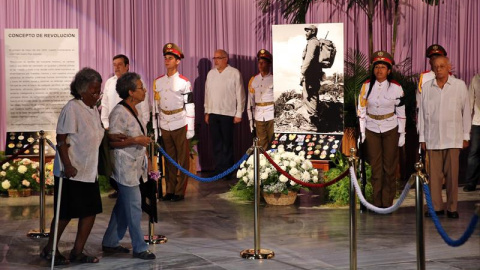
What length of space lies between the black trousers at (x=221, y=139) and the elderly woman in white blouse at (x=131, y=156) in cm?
555

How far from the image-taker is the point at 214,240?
8281 mm

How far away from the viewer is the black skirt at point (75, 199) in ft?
23.2

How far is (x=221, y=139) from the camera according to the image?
43.1 ft

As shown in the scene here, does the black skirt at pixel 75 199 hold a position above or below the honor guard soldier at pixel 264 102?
below

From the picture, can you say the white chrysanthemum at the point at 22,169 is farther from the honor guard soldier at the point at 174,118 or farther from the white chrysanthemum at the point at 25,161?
the honor guard soldier at the point at 174,118

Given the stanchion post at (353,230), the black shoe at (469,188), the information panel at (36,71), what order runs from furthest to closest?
the information panel at (36,71), the black shoe at (469,188), the stanchion post at (353,230)

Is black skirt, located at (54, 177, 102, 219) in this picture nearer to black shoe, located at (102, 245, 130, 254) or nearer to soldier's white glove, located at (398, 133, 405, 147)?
black shoe, located at (102, 245, 130, 254)


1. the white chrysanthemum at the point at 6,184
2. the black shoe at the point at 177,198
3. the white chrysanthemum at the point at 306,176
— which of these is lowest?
the black shoe at the point at 177,198

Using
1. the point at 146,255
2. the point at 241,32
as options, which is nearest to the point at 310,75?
the point at 241,32

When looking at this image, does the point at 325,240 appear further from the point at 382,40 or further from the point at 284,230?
the point at 382,40

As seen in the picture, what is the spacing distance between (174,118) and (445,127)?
3.37 meters

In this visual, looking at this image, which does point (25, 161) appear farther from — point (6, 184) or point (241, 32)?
point (241, 32)

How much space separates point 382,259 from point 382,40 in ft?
Result: 24.2

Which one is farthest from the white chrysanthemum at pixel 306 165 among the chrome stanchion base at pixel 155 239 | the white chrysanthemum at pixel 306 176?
the chrome stanchion base at pixel 155 239
